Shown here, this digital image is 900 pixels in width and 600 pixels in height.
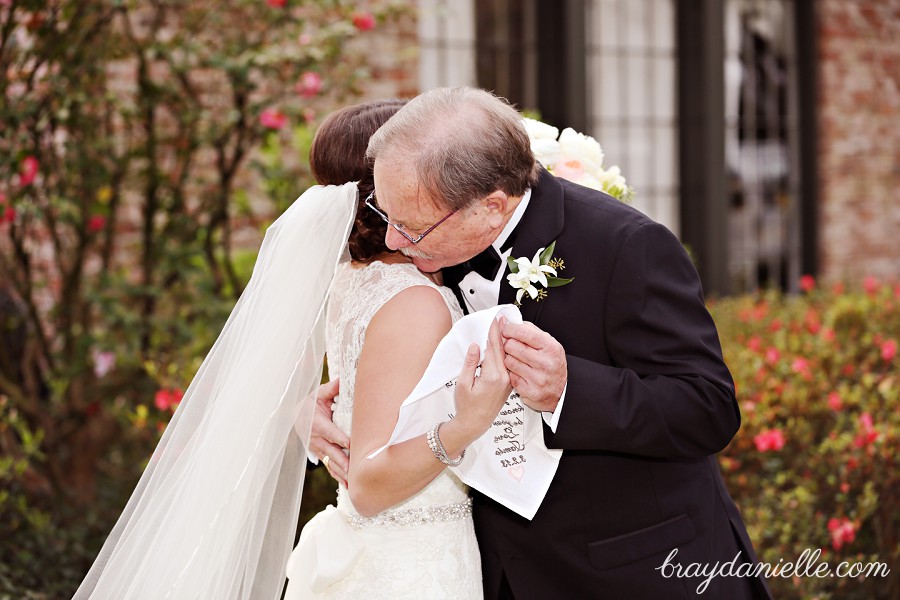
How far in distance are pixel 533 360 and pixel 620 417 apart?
0.22 m

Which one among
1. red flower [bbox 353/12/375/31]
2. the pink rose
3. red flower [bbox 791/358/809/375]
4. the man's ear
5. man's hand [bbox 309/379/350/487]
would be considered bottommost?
the pink rose

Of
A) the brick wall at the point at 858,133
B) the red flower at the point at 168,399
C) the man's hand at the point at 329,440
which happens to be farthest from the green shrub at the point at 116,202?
the brick wall at the point at 858,133

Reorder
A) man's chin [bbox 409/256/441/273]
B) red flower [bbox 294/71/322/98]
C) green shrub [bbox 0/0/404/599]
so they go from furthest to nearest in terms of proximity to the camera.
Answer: red flower [bbox 294/71/322/98]
green shrub [bbox 0/0/404/599]
man's chin [bbox 409/256/441/273]

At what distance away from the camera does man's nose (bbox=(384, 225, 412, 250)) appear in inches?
79.0

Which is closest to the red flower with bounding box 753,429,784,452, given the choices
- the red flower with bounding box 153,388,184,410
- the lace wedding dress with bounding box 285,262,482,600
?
the lace wedding dress with bounding box 285,262,482,600

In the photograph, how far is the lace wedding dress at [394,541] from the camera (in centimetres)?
215

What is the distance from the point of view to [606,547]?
2.08 metres

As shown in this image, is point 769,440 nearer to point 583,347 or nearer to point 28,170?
point 583,347

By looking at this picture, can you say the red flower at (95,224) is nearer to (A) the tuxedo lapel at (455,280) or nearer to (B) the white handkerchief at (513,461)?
(A) the tuxedo lapel at (455,280)

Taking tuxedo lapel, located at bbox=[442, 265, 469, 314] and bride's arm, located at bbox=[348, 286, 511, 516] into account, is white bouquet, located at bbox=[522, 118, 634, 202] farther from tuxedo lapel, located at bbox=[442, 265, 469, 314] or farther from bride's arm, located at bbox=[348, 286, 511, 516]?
bride's arm, located at bbox=[348, 286, 511, 516]

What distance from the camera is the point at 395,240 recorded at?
6.58 feet

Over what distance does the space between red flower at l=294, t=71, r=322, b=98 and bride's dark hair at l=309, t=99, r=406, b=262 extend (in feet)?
8.91

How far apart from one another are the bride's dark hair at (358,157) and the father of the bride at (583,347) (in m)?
0.09

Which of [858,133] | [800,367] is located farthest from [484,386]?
[858,133]
